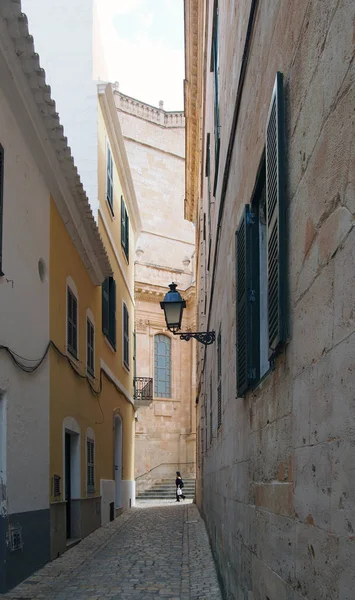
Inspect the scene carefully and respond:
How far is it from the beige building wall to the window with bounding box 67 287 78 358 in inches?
787

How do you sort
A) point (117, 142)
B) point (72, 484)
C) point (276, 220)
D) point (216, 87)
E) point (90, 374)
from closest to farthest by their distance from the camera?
1. point (276, 220)
2. point (216, 87)
3. point (72, 484)
4. point (90, 374)
5. point (117, 142)

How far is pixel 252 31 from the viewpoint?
16.3 feet

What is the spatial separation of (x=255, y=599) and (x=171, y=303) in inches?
284

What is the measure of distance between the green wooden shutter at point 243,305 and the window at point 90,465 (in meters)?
9.27

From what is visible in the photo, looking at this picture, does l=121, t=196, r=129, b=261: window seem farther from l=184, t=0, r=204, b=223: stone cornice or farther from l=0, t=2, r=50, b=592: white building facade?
l=0, t=2, r=50, b=592: white building facade

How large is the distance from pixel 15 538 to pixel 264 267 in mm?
4989

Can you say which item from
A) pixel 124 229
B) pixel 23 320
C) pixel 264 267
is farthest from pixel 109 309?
pixel 264 267

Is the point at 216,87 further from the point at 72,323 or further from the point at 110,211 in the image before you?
the point at 110,211

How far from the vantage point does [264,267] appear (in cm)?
485

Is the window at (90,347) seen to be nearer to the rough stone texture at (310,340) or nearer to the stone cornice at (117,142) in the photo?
the stone cornice at (117,142)

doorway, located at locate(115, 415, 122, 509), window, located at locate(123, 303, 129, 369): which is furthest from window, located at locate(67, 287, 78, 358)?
window, located at locate(123, 303, 129, 369)

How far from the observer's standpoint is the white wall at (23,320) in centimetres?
831

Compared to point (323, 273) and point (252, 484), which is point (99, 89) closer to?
point (252, 484)

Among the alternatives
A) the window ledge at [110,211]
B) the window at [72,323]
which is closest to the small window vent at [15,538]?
the window at [72,323]
